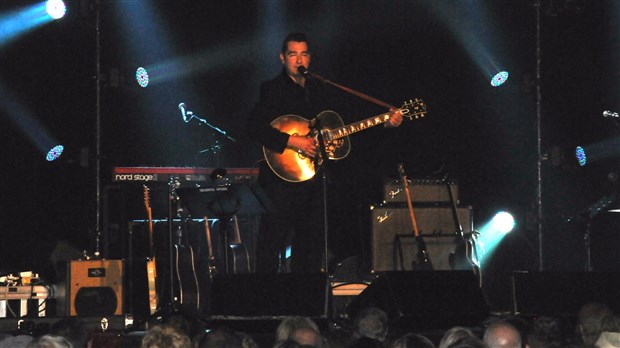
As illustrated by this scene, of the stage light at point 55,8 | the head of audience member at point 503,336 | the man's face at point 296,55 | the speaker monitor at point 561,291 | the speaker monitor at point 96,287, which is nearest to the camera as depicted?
the head of audience member at point 503,336

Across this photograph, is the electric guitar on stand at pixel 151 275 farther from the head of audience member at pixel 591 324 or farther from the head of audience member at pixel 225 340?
the head of audience member at pixel 591 324

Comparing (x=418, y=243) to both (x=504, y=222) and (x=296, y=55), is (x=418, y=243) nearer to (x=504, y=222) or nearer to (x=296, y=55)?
(x=504, y=222)

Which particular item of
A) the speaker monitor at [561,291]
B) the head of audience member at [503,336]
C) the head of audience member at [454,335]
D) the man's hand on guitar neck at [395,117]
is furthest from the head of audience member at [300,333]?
the man's hand on guitar neck at [395,117]

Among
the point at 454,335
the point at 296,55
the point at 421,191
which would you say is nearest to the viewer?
the point at 454,335

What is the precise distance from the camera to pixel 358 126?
818 cm

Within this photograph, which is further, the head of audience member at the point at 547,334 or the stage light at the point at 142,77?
the stage light at the point at 142,77

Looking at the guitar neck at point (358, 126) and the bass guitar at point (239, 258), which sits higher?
the guitar neck at point (358, 126)

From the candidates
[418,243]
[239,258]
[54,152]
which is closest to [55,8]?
[54,152]

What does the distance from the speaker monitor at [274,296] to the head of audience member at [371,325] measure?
0.84 metres

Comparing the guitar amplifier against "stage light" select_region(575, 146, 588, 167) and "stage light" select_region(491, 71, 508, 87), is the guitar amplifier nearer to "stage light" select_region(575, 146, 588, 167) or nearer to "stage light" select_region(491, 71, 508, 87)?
"stage light" select_region(491, 71, 508, 87)

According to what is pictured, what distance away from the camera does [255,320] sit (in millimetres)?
6957

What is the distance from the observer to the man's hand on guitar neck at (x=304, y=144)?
7922 mm

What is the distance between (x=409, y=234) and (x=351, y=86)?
2523 mm

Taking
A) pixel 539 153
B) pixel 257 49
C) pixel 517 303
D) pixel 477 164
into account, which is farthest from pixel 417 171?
pixel 517 303
